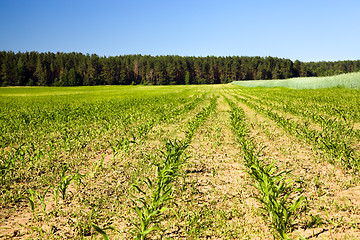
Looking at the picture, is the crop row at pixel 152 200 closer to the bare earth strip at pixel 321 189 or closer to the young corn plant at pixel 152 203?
the young corn plant at pixel 152 203

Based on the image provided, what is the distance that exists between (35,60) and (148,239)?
12036 centimetres

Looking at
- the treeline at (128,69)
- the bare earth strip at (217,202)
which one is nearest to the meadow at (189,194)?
the bare earth strip at (217,202)

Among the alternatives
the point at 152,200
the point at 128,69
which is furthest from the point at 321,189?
the point at 128,69

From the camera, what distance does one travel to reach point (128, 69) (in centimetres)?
11625

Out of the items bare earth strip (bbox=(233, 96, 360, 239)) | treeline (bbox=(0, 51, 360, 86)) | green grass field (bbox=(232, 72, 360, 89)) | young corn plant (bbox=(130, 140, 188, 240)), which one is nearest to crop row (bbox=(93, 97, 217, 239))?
young corn plant (bbox=(130, 140, 188, 240))

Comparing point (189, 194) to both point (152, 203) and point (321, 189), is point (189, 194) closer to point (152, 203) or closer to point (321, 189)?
point (152, 203)

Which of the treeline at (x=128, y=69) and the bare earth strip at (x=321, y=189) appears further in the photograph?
the treeline at (x=128, y=69)

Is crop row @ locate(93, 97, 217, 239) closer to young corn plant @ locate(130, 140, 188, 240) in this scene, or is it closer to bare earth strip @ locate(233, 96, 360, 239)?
young corn plant @ locate(130, 140, 188, 240)

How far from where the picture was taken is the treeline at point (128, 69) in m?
90.8

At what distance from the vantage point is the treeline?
3575 inches

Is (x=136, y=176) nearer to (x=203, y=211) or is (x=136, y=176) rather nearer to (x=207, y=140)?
(x=203, y=211)

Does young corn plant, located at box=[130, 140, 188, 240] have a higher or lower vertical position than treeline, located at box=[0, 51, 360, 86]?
lower

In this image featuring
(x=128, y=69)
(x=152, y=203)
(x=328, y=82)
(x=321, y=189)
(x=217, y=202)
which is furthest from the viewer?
(x=128, y=69)

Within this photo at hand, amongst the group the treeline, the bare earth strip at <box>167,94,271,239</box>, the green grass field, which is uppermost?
the treeline
